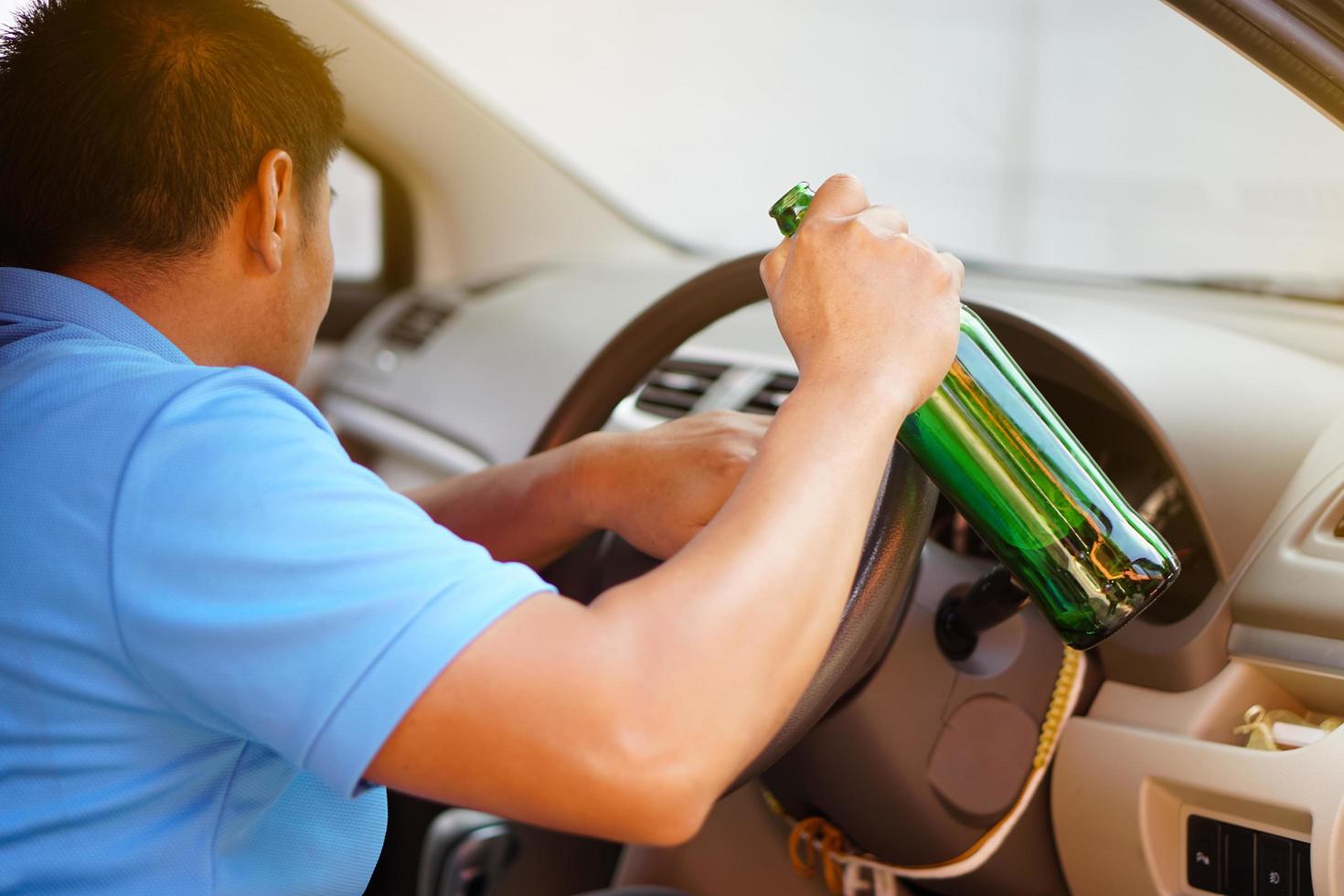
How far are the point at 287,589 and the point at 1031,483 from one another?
1.38 feet

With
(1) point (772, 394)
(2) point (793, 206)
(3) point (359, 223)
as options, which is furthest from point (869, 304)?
(3) point (359, 223)

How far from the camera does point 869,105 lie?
12.4ft

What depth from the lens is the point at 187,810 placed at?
68 centimetres

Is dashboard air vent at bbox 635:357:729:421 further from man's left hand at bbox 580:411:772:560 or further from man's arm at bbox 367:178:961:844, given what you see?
man's arm at bbox 367:178:961:844

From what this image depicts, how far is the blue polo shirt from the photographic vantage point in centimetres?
56

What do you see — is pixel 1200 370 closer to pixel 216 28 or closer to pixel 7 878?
pixel 216 28

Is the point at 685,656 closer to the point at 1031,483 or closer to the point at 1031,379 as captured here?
the point at 1031,483

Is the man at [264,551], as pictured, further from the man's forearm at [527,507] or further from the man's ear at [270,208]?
the man's forearm at [527,507]

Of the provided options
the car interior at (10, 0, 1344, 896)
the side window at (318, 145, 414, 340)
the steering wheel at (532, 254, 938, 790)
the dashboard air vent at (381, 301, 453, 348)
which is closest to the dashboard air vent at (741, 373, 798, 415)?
the car interior at (10, 0, 1344, 896)

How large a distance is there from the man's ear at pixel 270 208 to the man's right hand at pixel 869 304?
31 centimetres

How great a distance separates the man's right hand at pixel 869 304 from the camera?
0.66 m

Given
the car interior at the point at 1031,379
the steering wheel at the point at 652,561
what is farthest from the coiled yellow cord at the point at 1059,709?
the steering wheel at the point at 652,561

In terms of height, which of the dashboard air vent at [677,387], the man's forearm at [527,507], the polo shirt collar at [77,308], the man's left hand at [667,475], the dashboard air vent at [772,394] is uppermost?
the polo shirt collar at [77,308]

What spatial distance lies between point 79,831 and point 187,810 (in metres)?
0.05
